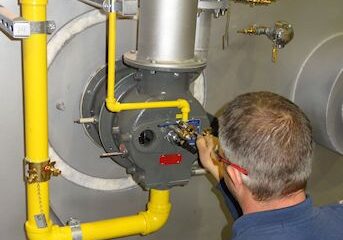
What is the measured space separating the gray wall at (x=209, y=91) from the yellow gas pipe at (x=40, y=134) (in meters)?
0.14

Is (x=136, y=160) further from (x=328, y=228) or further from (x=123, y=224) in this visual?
(x=328, y=228)

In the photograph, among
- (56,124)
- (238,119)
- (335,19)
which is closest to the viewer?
(238,119)

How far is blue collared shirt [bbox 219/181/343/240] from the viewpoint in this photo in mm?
894

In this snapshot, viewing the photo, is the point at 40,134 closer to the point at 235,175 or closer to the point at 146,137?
the point at 146,137

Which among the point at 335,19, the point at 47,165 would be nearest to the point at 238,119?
the point at 47,165

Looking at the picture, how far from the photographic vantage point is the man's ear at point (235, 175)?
969mm

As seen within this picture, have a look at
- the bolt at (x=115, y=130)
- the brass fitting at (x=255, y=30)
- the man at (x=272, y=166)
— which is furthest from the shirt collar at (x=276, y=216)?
the brass fitting at (x=255, y=30)

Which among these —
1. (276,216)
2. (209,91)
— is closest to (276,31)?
(209,91)

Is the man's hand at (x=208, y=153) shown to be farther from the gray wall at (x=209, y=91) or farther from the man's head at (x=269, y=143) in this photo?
the gray wall at (x=209, y=91)

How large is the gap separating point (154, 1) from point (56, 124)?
45cm

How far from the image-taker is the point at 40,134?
1086 millimetres

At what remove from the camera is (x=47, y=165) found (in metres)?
1.11

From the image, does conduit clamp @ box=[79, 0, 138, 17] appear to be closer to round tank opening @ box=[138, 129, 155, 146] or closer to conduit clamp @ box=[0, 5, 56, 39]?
conduit clamp @ box=[0, 5, 56, 39]

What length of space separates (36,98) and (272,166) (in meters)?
0.51
